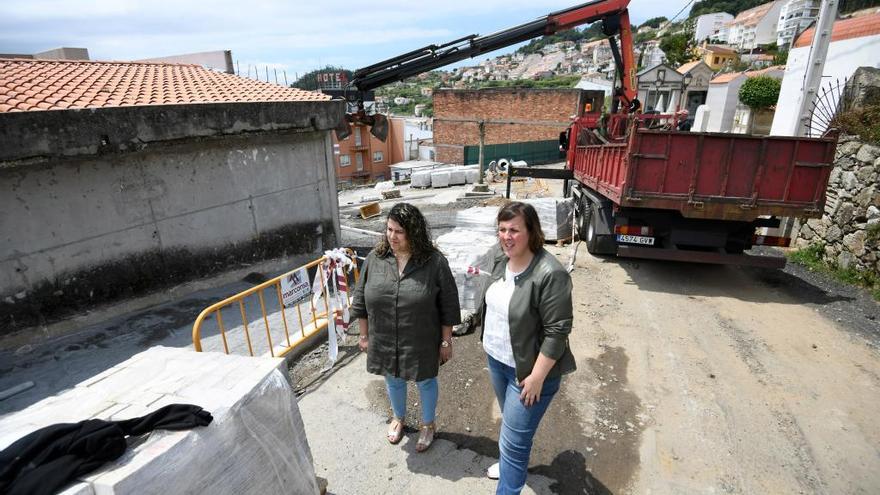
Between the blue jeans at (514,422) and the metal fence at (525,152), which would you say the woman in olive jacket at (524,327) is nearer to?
the blue jeans at (514,422)

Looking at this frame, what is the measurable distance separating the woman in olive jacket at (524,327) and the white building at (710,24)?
11302 cm

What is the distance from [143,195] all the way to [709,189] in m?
7.45

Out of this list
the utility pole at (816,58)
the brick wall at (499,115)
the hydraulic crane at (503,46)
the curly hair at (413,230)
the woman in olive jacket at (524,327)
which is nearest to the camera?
the woman in olive jacket at (524,327)

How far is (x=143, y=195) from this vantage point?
5391 millimetres

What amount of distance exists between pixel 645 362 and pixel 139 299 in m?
6.03

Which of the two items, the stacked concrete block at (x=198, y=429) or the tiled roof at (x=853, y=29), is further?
the tiled roof at (x=853, y=29)

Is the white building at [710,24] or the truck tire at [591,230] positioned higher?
the white building at [710,24]

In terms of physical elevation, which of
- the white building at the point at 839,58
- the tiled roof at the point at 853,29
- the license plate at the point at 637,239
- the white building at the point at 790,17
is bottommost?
the license plate at the point at 637,239

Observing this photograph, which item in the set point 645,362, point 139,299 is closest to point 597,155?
point 645,362

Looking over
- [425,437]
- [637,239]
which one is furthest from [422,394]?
[637,239]

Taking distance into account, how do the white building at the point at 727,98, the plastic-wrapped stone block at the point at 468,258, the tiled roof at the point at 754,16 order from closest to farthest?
1. the plastic-wrapped stone block at the point at 468,258
2. the white building at the point at 727,98
3. the tiled roof at the point at 754,16

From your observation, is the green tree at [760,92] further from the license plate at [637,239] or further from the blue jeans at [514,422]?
the blue jeans at [514,422]

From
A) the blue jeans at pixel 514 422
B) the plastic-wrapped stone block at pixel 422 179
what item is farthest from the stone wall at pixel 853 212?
the plastic-wrapped stone block at pixel 422 179

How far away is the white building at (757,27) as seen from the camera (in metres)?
72.7
